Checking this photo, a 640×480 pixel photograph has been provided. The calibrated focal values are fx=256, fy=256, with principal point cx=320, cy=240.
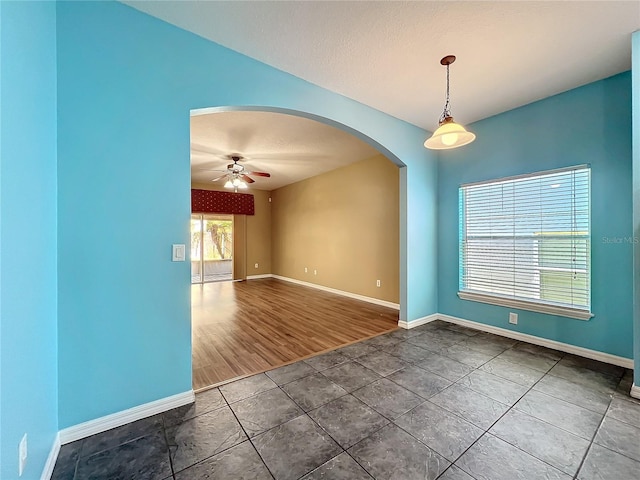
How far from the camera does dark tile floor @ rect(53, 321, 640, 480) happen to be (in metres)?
1.39

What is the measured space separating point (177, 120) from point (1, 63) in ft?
3.26

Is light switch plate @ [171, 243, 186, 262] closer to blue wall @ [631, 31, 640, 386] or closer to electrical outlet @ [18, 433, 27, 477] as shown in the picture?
electrical outlet @ [18, 433, 27, 477]

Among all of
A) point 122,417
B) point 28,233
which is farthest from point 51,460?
point 28,233

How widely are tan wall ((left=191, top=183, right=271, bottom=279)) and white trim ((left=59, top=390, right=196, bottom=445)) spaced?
6013 mm

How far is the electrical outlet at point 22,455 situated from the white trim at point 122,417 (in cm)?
61

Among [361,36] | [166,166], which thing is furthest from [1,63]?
[361,36]

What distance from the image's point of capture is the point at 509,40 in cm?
207

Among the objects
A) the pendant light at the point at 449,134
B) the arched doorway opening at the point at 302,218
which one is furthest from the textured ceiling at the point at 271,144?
the pendant light at the point at 449,134

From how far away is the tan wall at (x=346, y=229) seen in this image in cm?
475

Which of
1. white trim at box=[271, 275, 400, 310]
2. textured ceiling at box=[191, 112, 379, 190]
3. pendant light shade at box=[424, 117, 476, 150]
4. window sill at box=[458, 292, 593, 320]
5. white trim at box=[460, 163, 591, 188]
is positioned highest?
textured ceiling at box=[191, 112, 379, 190]

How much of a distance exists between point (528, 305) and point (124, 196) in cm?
419

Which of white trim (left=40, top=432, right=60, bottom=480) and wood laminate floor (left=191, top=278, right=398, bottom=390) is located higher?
white trim (left=40, top=432, right=60, bottom=480)

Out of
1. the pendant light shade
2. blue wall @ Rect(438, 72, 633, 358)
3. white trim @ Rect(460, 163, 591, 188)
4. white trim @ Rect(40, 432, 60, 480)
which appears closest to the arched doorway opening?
white trim @ Rect(40, 432, 60, 480)

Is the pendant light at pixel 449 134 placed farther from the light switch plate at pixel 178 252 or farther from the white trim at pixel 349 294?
the white trim at pixel 349 294
